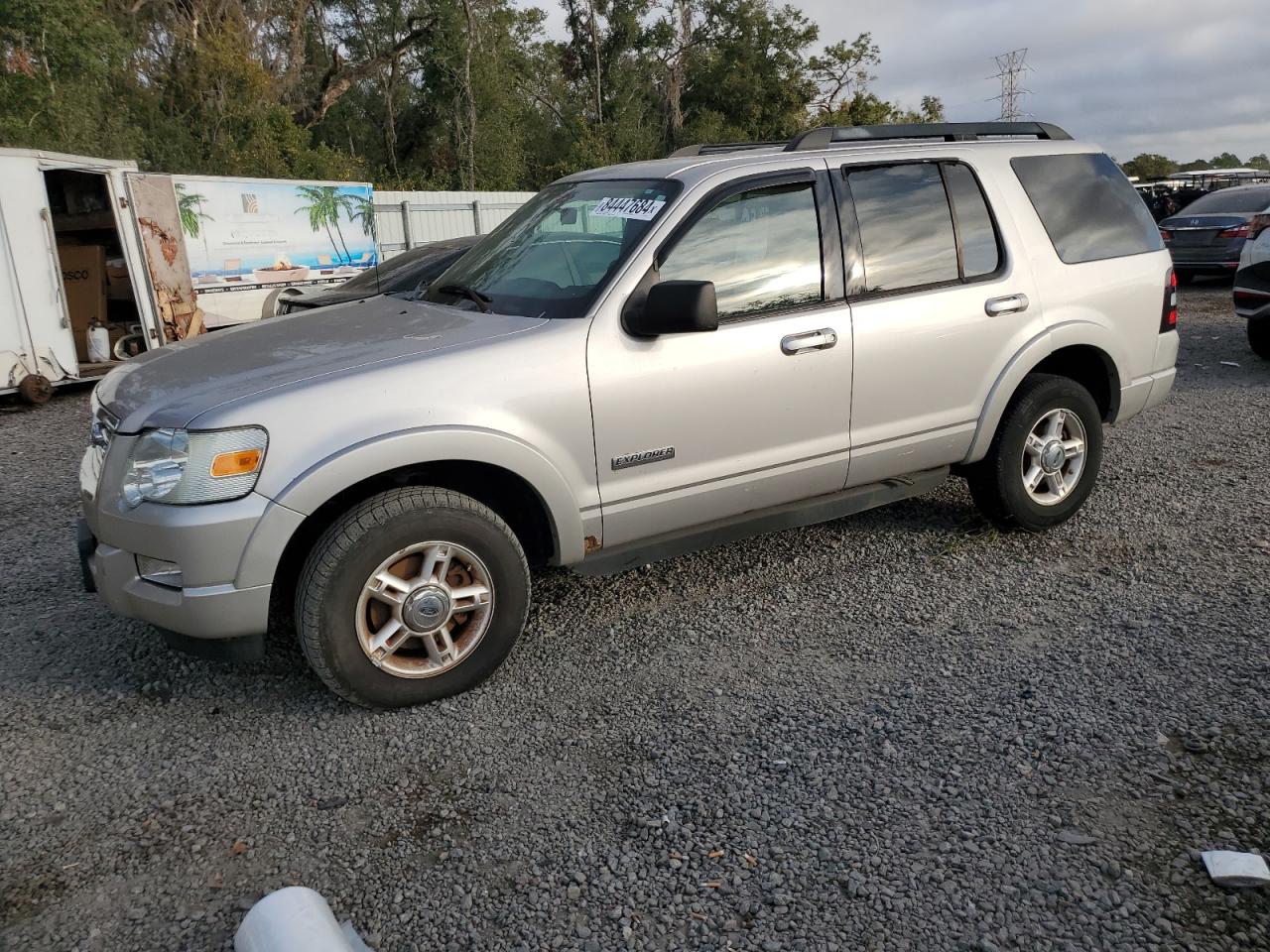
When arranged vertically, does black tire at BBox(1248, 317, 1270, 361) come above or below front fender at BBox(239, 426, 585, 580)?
below

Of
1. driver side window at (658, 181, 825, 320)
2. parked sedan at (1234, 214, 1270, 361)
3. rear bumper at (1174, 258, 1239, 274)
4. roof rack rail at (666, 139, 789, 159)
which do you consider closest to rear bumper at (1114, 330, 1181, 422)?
driver side window at (658, 181, 825, 320)

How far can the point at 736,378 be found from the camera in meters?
3.90

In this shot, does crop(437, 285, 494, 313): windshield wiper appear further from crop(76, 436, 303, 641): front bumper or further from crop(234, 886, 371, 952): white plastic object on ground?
crop(234, 886, 371, 952): white plastic object on ground

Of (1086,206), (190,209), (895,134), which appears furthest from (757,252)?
(190,209)

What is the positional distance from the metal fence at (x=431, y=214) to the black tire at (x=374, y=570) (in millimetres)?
16119

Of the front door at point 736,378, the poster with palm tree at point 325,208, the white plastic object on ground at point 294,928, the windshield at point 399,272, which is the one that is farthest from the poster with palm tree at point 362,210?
the white plastic object on ground at point 294,928

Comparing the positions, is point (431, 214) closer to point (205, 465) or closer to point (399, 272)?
point (399, 272)

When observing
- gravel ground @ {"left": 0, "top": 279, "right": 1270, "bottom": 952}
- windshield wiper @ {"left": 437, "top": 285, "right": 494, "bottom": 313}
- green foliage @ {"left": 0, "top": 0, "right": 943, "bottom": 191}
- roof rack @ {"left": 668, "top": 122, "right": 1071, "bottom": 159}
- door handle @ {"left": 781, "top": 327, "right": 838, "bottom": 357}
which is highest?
green foliage @ {"left": 0, "top": 0, "right": 943, "bottom": 191}

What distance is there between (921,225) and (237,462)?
3061 millimetres

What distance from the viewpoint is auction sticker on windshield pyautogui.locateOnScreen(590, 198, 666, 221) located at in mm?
3941

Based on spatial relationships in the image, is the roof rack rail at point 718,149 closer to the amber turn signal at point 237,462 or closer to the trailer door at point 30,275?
the amber turn signal at point 237,462

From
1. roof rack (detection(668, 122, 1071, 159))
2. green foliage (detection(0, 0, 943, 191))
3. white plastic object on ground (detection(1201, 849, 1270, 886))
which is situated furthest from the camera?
green foliage (detection(0, 0, 943, 191))

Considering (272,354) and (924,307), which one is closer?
(272,354)

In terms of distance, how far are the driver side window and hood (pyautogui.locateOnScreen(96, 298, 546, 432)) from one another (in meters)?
0.71
